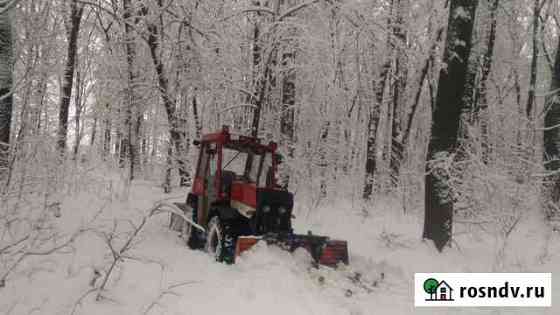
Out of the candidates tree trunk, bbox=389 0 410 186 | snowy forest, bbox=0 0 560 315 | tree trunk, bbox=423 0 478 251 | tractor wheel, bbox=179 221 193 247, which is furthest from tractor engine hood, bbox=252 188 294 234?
tree trunk, bbox=389 0 410 186

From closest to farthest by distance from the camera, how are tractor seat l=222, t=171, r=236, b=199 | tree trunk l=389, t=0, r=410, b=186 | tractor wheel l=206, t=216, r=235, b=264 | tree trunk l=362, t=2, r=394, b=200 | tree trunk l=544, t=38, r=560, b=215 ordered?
tractor wheel l=206, t=216, r=235, b=264
tractor seat l=222, t=171, r=236, b=199
tree trunk l=544, t=38, r=560, b=215
tree trunk l=389, t=0, r=410, b=186
tree trunk l=362, t=2, r=394, b=200

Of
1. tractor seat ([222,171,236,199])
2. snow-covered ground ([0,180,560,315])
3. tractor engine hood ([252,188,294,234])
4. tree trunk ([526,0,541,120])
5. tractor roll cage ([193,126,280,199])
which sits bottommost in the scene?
snow-covered ground ([0,180,560,315])

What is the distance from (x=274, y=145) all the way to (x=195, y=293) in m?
4.04

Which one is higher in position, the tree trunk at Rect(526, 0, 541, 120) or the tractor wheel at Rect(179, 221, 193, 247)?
the tree trunk at Rect(526, 0, 541, 120)

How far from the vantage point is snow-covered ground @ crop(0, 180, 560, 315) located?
176 inches

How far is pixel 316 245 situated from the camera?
6.67 m

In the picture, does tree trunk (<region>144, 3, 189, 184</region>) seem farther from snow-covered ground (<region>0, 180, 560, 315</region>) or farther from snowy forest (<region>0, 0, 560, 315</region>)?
snow-covered ground (<region>0, 180, 560, 315</region>)

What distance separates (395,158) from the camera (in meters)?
16.2

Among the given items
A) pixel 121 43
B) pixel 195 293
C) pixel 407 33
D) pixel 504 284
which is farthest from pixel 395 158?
pixel 195 293

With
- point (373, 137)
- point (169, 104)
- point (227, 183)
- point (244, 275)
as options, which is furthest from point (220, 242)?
point (373, 137)

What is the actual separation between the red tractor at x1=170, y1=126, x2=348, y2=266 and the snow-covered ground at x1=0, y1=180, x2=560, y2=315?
245 mm

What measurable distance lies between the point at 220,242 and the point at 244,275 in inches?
37.3

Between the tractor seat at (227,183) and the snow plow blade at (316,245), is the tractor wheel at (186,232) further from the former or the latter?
the snow plow blade at (316,245)

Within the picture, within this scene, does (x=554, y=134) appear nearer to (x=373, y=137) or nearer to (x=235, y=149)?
(x=373, y=137)
